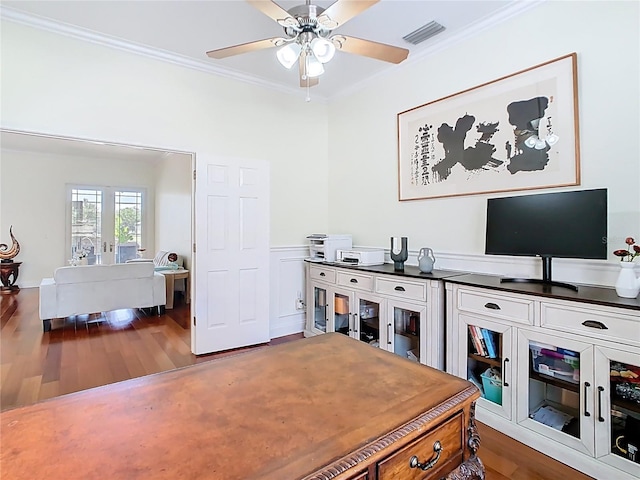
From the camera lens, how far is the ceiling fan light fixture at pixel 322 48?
190cm

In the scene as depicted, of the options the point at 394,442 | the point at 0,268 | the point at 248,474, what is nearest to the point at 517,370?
the point at 394,442

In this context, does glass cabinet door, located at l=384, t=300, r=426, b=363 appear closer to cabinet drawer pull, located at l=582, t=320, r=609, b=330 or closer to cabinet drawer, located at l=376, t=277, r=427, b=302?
cabinet drawer, located at l=376, t=277, r=427, b=302

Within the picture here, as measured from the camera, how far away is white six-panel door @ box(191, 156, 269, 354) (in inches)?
135

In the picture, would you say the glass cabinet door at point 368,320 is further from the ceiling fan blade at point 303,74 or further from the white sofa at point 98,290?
the white sofa at point 98,290

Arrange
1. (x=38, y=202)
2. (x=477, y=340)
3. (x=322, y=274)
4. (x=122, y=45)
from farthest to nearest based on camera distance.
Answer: (x=38, y=202) → (x=322, y=274) → (x=122, y=45) → (x=477, y=340)

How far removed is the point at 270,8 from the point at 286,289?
2.98 meters

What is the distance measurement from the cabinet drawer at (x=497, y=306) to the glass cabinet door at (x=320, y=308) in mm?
1658

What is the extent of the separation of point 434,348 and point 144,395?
2077 mm

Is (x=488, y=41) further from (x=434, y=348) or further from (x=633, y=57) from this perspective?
(x=434, y=348)

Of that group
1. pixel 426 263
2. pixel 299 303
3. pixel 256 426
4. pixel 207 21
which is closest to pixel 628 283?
pixel 426 263

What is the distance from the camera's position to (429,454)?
88 cm

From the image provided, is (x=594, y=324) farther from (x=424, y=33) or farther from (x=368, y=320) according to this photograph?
(x=424, y=33)

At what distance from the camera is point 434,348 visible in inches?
98.0

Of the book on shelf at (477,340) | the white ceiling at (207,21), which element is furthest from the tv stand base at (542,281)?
the white ceiling at (207,21)
